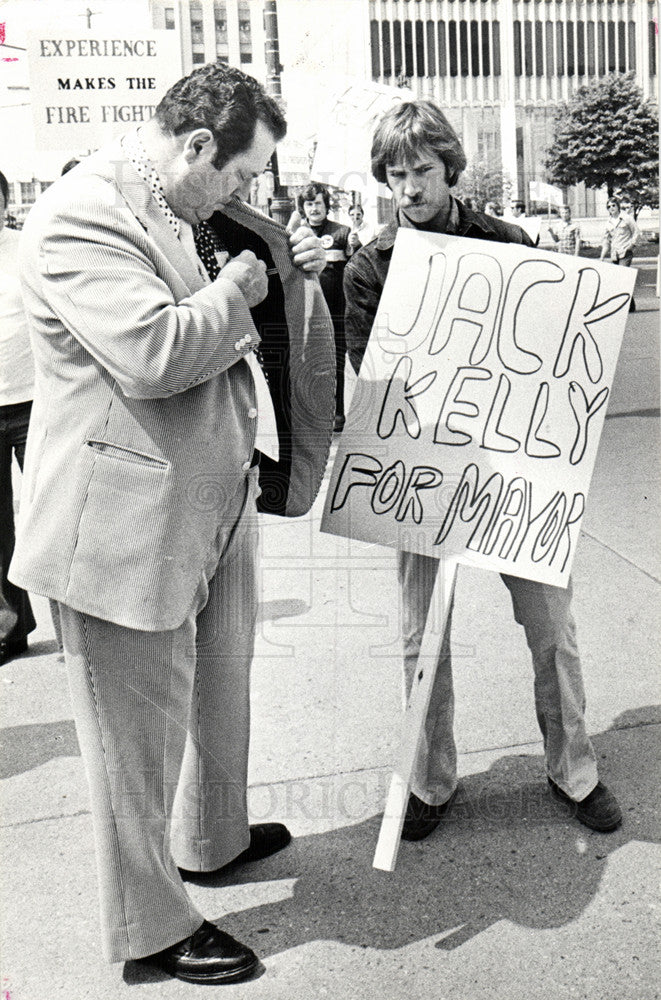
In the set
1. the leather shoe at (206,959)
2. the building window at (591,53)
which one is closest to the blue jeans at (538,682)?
the leather shoe at (206,959)

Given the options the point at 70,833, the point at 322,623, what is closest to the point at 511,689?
the point at 322,623

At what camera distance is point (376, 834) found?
282cm

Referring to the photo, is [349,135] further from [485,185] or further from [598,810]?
[485,185]

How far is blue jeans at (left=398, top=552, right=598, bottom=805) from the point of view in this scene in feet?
8.92

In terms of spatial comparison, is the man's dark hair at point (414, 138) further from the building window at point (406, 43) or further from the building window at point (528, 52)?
the building window at point (528, 52)

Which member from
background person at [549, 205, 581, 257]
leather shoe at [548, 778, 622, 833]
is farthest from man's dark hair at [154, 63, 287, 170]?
background person at [549, 205, 581, 257]

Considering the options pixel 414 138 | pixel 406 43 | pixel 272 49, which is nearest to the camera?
pixel 414 138

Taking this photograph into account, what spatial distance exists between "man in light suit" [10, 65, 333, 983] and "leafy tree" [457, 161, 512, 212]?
26.2 metres

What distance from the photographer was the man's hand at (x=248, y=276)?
2.14 meters

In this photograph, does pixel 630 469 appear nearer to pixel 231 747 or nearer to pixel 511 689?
pixel 511 689

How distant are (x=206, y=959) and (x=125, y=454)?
44.1 inches

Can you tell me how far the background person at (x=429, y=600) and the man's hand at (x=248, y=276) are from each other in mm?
574

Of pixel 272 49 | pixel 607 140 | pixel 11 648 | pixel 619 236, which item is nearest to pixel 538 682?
pixel 11 648

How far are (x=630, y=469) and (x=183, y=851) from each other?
194 inches
